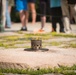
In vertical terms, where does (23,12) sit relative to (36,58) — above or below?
above

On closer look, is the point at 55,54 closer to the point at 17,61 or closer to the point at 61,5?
the point at 17,61

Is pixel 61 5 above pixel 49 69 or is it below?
above

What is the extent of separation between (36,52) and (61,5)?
4.41 meters

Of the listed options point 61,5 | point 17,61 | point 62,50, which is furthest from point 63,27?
point 17,61

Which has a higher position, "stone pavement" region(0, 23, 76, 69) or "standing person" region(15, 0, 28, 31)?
"standing person" region(15, 0, 28, 31)

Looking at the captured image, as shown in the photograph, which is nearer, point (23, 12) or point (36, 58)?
point (36, 58)

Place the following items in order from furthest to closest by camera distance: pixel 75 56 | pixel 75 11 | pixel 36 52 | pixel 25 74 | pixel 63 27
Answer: pixel 63 27, pixel 75 11, pixel 36 52, pixel 75 56, pixel 25 74

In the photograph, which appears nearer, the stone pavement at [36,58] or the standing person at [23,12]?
the stone pavement at [36,58]

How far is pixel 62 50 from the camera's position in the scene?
614 cm

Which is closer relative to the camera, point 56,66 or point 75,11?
point 56,66

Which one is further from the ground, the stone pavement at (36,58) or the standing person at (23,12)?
the standing person at (23,12)

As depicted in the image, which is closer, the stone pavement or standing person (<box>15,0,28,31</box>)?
the stone pavement

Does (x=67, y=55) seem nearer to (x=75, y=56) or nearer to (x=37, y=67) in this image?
(x=75, y=56)

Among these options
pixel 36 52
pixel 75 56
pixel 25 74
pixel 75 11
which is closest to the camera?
pixel 25 74
